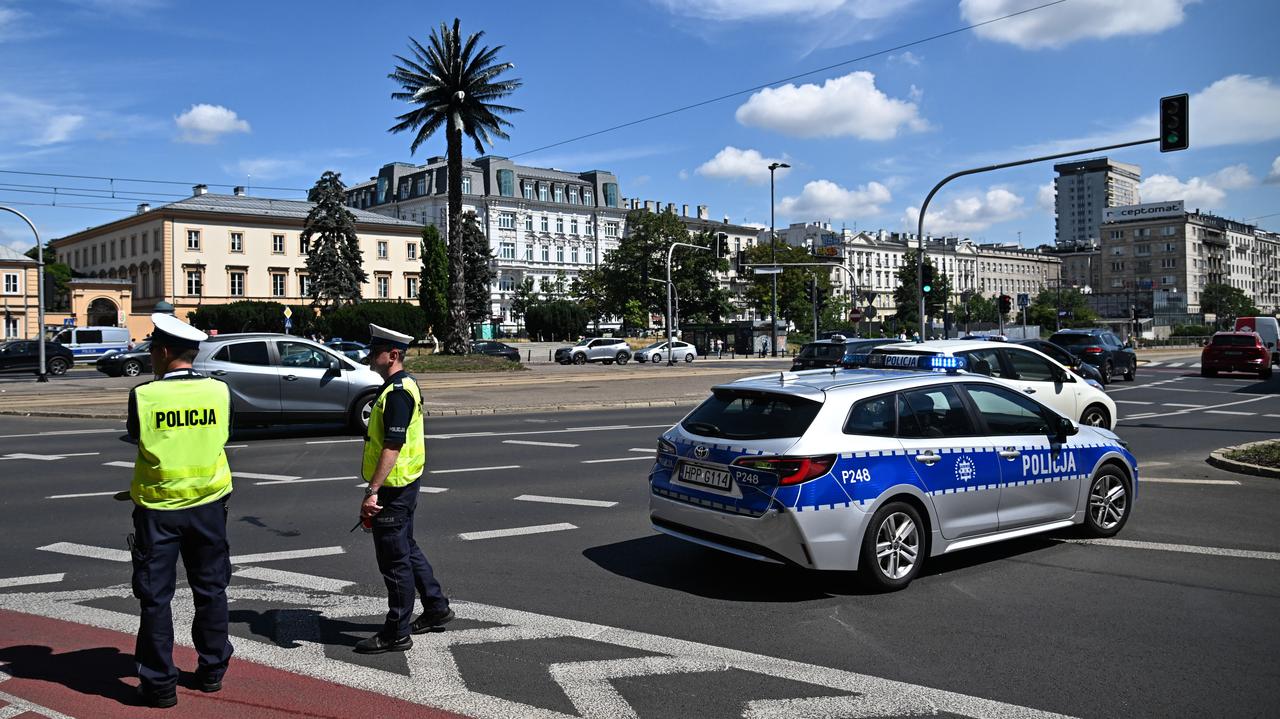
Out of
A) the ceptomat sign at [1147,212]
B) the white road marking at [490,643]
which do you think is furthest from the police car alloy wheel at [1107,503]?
the ceptomat sign at [1147,212]

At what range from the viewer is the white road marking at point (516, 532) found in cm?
816

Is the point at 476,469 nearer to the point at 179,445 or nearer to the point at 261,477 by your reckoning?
the point at 261,477

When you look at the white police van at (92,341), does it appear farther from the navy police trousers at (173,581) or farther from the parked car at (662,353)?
the navy police trousers at (173,581)

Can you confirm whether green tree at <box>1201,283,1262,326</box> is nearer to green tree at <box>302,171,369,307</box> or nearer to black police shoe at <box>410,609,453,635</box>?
green tree at <box>302,171,369,307</box>

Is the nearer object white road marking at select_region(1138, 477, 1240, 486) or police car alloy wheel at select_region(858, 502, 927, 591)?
police car alloy wheel at select_region(858, 502, 927, 591)

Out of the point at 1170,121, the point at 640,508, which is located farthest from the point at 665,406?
the point at 640,508

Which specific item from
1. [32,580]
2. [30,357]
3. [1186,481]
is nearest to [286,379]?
[32,580]

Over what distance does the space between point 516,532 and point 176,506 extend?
4.12 meters

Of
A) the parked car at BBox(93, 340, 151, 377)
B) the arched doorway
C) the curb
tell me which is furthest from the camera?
the arched doorway

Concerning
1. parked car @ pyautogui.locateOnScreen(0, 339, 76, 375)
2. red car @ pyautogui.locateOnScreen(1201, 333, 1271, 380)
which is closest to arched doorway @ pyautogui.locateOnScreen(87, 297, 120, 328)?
parked car @ pyautogui.locateOnScreen(0, 339, 76, 375)

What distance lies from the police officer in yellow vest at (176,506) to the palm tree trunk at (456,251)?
33.7m

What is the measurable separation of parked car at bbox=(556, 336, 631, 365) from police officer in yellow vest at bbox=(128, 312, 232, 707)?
164 feet

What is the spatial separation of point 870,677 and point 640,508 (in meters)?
4.77

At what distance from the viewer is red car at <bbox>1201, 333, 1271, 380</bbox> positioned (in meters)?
33.5
